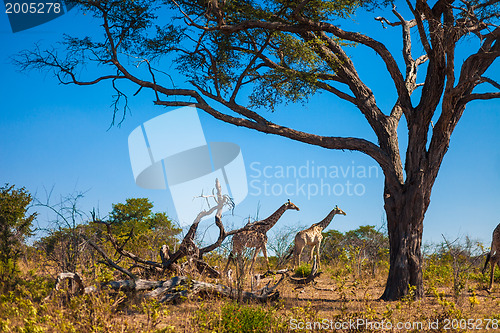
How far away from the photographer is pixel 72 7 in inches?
507

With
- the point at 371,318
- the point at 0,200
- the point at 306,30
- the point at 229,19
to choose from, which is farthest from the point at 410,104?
the point at 0,200

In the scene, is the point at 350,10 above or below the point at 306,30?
above

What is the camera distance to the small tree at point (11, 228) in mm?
10460

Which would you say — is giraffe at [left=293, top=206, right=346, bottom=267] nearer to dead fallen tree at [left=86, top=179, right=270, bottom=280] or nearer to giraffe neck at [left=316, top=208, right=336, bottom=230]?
giraffe neck at [left=316, top=208, right=336, bottom=230]

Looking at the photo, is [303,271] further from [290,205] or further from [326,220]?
[326,220]

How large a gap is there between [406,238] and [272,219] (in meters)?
4.22

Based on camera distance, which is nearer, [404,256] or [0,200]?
[404,256]

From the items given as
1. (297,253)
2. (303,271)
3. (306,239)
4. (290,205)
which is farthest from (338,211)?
(303,271)

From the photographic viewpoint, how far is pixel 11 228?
1220 centimetres

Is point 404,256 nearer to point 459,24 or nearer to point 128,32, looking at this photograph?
point 459,24

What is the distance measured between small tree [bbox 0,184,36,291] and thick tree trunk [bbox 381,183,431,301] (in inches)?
327

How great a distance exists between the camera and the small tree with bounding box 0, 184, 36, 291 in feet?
34.3

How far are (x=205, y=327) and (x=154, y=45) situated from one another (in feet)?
29.2

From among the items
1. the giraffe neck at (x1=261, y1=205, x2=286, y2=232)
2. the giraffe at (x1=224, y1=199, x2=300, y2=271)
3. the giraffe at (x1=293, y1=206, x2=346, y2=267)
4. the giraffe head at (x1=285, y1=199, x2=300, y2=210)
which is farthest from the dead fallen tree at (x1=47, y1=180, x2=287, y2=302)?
the giraffe at (x1=293, y1=206, x2=346, y2=267)
